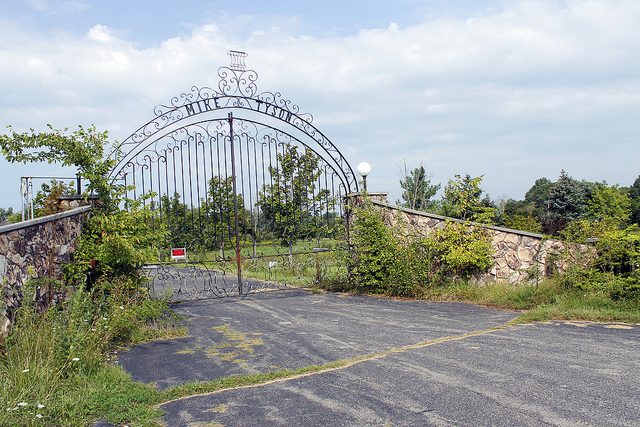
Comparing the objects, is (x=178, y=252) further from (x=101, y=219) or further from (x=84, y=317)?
(x=84, y=317)

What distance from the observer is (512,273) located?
10.2 metres

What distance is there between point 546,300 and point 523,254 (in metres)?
1.42

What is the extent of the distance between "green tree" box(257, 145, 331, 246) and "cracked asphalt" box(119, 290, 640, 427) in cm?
334

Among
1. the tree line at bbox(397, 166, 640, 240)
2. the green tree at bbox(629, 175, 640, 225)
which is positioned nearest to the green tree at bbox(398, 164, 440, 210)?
the tree line at bbox(397, 166, 640, 240)

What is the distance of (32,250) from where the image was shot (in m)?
6.70

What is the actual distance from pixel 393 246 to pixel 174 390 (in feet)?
22.1

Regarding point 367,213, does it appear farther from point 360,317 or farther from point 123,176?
point 123,176

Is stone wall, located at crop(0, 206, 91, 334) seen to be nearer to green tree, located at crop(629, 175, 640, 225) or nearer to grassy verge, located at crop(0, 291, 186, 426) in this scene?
grassy verge, located at crop(0, 291, 186, 426)

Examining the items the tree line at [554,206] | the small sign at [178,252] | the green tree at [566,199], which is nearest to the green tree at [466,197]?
the tree line at [554,206]

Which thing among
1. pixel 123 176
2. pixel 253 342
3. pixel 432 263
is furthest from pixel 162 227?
pixel 432 263

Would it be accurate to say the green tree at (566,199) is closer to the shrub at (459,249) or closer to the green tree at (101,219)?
the shrub at (459,249)

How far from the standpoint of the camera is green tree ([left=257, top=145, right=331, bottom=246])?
12141mm

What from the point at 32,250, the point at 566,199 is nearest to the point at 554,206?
the point at 566,199

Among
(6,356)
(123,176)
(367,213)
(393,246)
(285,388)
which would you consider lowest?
(285,388)
